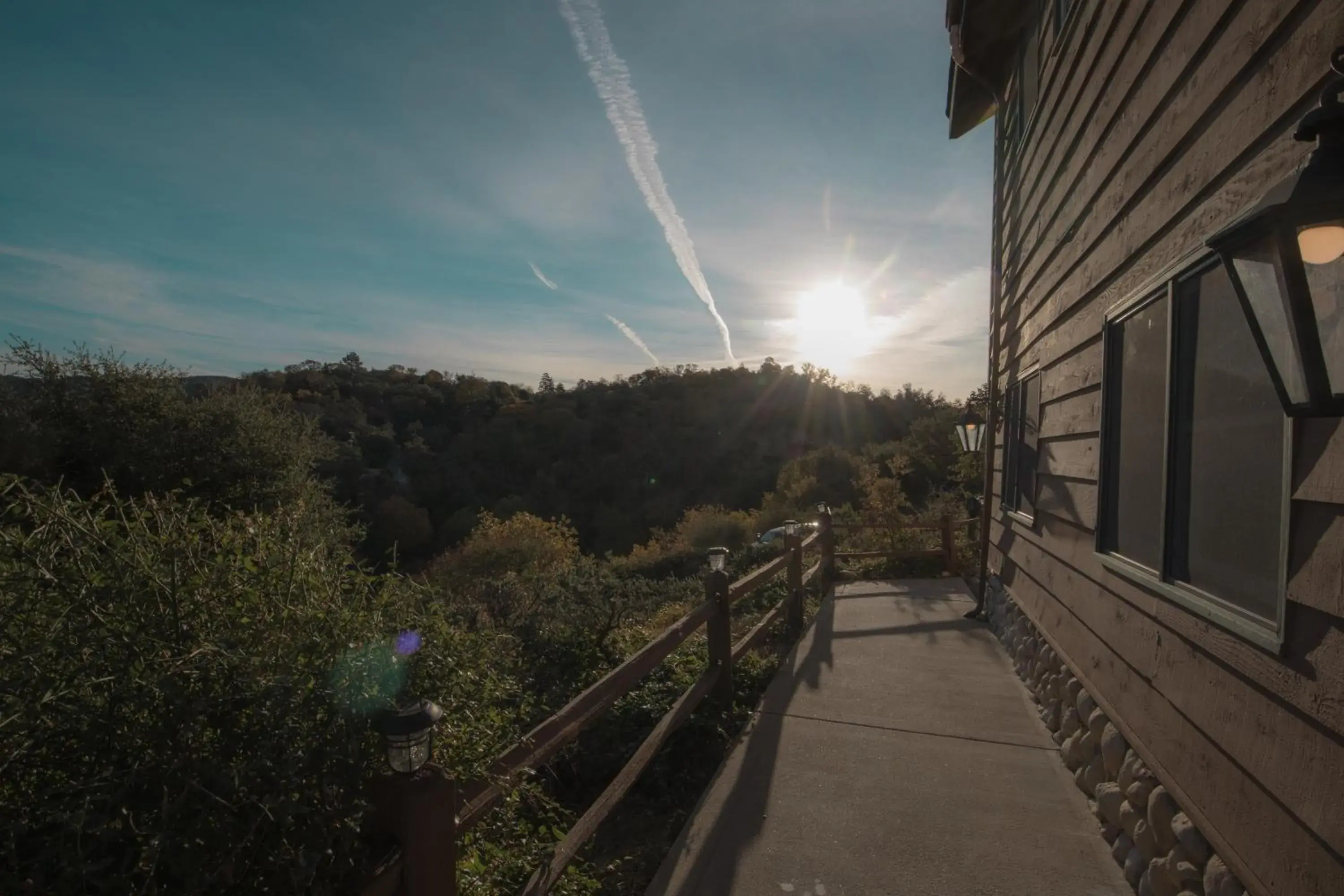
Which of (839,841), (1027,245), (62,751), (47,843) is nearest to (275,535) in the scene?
(62,751)

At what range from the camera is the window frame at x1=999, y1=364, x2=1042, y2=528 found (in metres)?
4.73

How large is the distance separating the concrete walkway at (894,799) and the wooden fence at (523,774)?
384 millimetres

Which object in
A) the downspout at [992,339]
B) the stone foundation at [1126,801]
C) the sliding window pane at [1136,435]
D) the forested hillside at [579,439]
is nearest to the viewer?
the stone foundation at [1126,801]

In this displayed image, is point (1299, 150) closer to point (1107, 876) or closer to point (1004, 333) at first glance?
point (1107, 876)

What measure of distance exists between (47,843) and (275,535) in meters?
0.93

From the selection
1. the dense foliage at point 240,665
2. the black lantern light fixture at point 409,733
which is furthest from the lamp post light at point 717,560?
the black lantern light fixture at point 409,733

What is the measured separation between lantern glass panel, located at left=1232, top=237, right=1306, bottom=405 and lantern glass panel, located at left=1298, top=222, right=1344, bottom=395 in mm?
36

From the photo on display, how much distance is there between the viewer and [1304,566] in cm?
165

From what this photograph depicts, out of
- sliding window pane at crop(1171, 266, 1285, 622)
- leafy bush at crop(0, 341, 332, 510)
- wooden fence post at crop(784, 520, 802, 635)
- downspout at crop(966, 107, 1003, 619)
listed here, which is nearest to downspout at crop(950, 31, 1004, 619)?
downspout at crop(966, 107, 1003, 619)

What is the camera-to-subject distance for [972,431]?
24.1 feet

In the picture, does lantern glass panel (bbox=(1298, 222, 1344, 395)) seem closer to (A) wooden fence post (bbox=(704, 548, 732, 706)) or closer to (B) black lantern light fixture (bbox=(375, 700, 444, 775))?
(B) black lantern light fixture (bbox=(375, 700, 444, 775))

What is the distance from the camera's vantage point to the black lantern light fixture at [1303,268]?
1.11 meters

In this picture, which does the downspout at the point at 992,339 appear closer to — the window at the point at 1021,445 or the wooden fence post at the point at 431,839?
the window at the point at 1021,445

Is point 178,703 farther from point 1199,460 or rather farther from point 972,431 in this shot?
point 972,431
